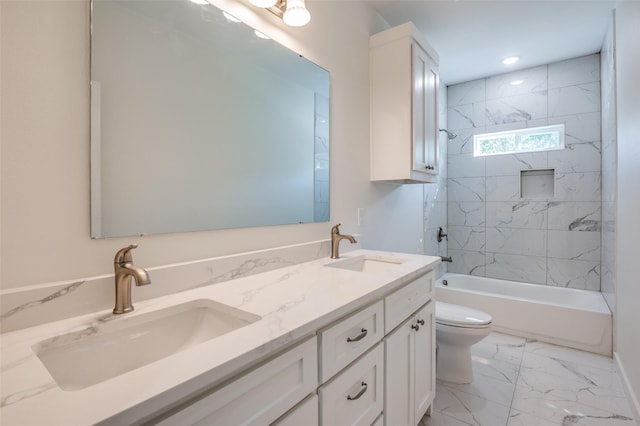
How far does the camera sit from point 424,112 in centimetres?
215

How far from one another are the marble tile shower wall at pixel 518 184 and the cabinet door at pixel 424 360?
2306 mm

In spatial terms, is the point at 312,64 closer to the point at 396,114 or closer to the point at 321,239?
the point at 396,114

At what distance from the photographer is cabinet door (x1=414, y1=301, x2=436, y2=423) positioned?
142 cm

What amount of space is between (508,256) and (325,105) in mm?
2855

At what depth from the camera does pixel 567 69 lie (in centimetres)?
301

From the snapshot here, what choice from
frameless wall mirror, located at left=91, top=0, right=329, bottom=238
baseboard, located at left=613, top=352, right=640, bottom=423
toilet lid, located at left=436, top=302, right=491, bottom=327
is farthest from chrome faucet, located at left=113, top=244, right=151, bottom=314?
baseboard, located at left=613, top=352, right=640, bottom=423

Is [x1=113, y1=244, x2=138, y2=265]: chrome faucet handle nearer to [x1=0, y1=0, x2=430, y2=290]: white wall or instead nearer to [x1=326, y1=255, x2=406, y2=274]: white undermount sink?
[x1=0, y1=0, x2=430, y2=290]: white wall

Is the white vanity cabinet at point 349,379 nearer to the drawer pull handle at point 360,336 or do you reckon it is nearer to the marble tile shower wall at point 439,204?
the drawer pull handle at point 360,336

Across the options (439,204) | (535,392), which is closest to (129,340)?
(535,392)

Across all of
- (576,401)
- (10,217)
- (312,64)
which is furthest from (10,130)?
(576,401)

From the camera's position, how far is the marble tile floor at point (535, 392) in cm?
167

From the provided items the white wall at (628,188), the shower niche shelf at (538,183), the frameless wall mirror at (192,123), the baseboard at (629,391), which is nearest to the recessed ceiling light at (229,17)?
the frameless wall mirror at (192,123)

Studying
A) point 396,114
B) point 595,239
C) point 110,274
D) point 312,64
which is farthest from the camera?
point 595,239

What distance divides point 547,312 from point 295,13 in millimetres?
2997
